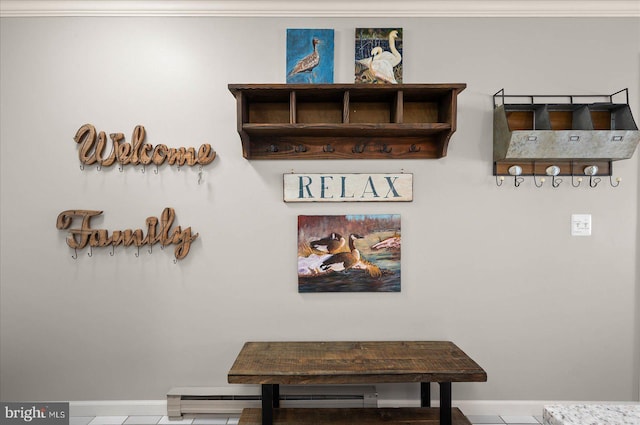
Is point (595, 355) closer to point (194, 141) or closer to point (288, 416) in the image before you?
point (288, 416)

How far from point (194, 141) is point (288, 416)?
→ 66.0 inches

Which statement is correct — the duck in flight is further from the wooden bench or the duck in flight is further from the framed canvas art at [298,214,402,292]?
the wooden bench

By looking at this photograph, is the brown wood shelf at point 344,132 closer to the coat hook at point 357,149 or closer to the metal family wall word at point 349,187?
the coat hook at point 357,149

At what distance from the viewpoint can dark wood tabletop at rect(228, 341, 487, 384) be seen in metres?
1.97

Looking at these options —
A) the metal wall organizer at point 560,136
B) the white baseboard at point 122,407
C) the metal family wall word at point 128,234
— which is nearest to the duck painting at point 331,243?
the metal family wall word at point 128,234

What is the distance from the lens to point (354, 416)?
219 cm

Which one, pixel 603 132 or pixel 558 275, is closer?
pixel 603 132

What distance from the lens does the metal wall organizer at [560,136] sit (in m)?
2.28

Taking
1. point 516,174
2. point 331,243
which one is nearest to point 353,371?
point 331,243

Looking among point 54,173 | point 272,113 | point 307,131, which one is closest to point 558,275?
point 307,131

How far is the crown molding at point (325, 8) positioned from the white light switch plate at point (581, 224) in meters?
1.23

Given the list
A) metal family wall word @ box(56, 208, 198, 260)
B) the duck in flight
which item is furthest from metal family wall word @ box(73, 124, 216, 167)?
the duck in flight

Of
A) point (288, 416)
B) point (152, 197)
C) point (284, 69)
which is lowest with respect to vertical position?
point (288, 416)

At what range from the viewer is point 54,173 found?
251 centimetres
